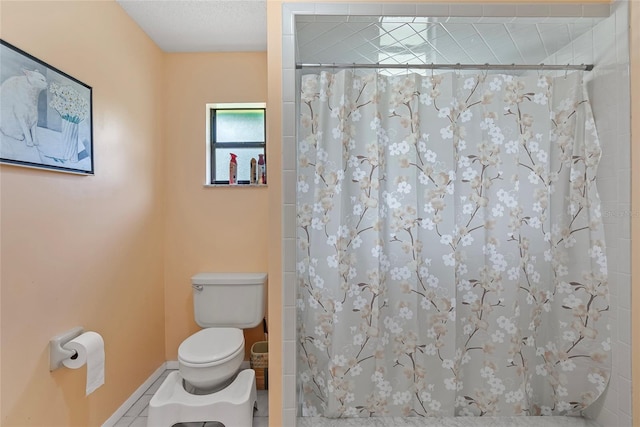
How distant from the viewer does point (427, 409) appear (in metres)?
1.66

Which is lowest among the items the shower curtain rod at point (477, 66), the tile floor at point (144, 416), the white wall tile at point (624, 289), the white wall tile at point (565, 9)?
the tile floor at point (144, 416)

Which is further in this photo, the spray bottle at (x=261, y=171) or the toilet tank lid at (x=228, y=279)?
the spray bottle at (x=261, y=171)

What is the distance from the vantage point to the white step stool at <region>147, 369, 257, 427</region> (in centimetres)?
162

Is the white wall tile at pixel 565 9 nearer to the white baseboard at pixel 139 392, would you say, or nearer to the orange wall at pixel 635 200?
the orange wall at pixel 635 200

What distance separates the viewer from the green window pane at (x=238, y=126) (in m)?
2.50

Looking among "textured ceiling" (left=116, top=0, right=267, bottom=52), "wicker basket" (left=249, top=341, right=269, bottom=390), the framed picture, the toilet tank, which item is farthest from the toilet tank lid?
"textured ceiling" (left=116, top=0, right=267, bottom=52)

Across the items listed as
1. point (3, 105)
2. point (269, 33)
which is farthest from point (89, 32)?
point (269, 33)

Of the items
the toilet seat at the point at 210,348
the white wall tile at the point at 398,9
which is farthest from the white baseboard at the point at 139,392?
the white wall tile at the point at 398,9

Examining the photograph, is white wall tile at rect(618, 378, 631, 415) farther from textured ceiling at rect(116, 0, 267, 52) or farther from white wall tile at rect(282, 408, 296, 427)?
textured ceiling at rect(116, 0, 267, 52)

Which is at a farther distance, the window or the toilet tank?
the window

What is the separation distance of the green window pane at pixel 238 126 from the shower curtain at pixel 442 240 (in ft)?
3.19

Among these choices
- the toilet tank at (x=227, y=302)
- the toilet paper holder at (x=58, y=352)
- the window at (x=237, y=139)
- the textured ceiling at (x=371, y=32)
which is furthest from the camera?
the window at (x=237, y=139)

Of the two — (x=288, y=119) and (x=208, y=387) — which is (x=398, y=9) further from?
(x=208, y=387)

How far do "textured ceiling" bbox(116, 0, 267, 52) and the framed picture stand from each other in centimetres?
67
